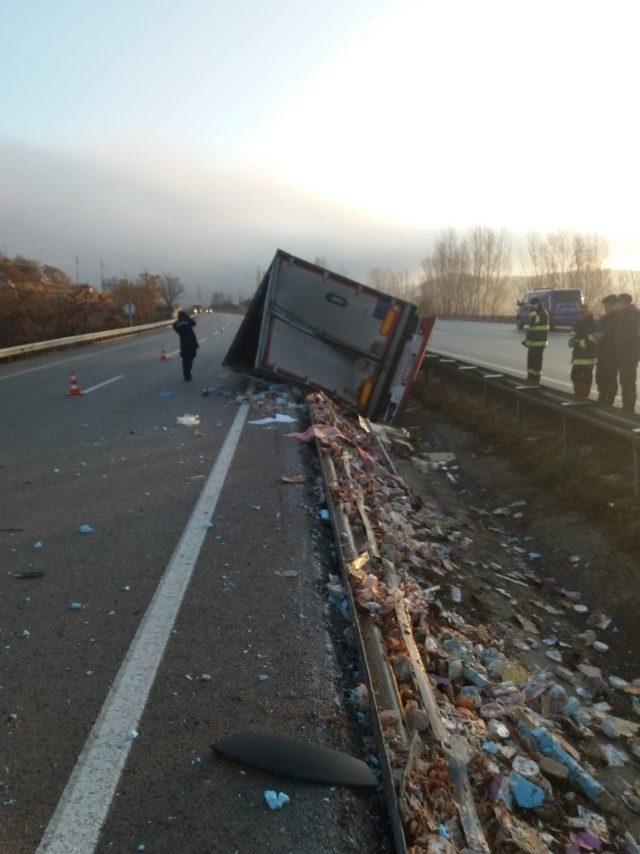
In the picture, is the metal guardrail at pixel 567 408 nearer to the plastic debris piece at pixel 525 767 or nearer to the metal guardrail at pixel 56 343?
the plastic debris piece at pixel 525 767

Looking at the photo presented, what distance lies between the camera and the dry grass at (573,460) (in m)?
6.83

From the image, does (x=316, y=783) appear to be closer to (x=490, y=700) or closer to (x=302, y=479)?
(x=490, y=700)

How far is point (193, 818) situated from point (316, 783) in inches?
18.8

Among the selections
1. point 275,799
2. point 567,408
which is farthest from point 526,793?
point 567,408

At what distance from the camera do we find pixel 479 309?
73875 mm

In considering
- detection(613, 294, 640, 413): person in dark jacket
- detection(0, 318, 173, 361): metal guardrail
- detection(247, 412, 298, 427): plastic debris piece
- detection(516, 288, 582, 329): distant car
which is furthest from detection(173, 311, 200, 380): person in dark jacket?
detection(516, 288, 582, 329): distant car

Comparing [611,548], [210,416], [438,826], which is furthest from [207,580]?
[210,416]

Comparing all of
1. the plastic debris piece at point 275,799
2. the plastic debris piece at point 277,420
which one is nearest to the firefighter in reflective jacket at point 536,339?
the plastic debris piece at point 277,420

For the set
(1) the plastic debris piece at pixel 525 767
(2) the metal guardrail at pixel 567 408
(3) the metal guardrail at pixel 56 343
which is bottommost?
(3) the metal guardrail at pixel 56 343

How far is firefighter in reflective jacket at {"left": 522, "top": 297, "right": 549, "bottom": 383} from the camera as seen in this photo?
12.2 metres

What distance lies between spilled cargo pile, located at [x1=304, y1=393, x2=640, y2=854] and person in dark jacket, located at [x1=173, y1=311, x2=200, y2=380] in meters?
9.26

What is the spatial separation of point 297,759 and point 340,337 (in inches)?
371

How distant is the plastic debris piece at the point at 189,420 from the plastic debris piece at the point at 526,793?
293 inches

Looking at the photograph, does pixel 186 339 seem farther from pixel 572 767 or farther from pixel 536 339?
pixel 572 767
